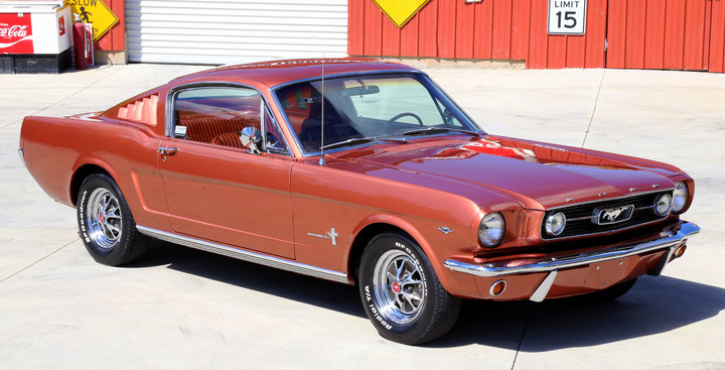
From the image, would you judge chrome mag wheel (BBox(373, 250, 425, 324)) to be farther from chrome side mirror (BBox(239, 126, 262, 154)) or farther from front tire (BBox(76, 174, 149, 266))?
front tire (BBox(76, 174, 149, 266))

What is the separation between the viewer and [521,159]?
5680 millimetres

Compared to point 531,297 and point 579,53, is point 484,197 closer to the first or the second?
point 531,297

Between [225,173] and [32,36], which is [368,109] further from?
[32,36]

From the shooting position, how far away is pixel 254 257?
19.6 feet

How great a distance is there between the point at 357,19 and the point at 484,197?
15286 millimetres

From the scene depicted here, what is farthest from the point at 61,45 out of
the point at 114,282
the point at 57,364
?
the point at 57,364

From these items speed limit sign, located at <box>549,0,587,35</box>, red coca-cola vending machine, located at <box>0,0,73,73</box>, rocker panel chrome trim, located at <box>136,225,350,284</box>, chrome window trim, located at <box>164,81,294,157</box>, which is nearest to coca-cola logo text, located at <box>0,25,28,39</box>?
red coca-cola vending machine, located at <box>0,0,73,73</box>

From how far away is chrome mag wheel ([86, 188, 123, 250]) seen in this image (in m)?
7.00

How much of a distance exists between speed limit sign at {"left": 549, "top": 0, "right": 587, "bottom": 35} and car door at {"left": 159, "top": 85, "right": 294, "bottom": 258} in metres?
13.0

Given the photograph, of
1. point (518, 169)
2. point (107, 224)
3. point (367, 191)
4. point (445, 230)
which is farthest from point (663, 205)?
point (107, 224)

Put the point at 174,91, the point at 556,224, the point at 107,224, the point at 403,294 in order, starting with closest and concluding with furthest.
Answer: the point at 556,224 < the point at 403,294 < the point at 174,91 < the point at 107,224

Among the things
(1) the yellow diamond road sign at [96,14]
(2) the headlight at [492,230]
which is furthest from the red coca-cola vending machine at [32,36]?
(2) the headlight at [492,230]

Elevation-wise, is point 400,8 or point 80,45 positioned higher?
point 400,8

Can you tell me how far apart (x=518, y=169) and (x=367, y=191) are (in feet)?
2.69
